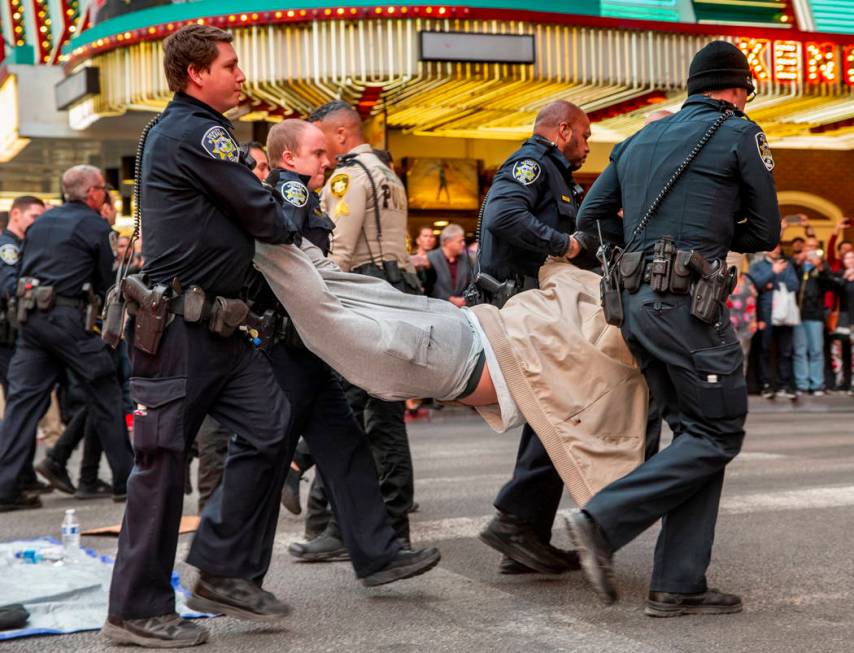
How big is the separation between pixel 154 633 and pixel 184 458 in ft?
2.01

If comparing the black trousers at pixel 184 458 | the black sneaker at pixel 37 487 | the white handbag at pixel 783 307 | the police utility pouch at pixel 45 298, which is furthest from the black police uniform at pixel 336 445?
the white handbag at pixel 783 307

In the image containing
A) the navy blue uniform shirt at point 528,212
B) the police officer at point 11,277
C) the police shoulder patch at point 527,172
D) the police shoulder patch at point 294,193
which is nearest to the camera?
the police shoulder patch at point 294,193

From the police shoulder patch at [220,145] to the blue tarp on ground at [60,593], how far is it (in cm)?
174

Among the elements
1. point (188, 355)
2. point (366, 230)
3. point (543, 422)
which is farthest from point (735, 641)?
point (366, 230)

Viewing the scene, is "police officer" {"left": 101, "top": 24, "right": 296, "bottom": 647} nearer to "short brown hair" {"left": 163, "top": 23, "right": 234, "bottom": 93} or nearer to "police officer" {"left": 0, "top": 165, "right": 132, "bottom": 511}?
"short brown hair" {"left": 163, "top": 23, "right": 234, "bottom": 93}

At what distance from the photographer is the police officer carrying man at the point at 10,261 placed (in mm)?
9188

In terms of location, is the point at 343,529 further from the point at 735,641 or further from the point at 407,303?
the point at 735,641

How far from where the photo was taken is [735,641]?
14.8 feet

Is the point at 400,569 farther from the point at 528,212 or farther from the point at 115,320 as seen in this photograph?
the point at 528,212

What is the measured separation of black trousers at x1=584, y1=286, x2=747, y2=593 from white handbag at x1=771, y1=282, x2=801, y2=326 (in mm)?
12480

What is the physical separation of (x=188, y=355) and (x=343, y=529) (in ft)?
3.63

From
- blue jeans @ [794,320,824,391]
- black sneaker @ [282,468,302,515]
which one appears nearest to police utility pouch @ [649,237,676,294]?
black sneaker @ [282,468,302,515]

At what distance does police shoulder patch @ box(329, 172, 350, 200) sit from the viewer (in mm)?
6621

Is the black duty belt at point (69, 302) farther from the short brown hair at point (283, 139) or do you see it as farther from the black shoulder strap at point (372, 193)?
the short brown hair at point (283, 139)
